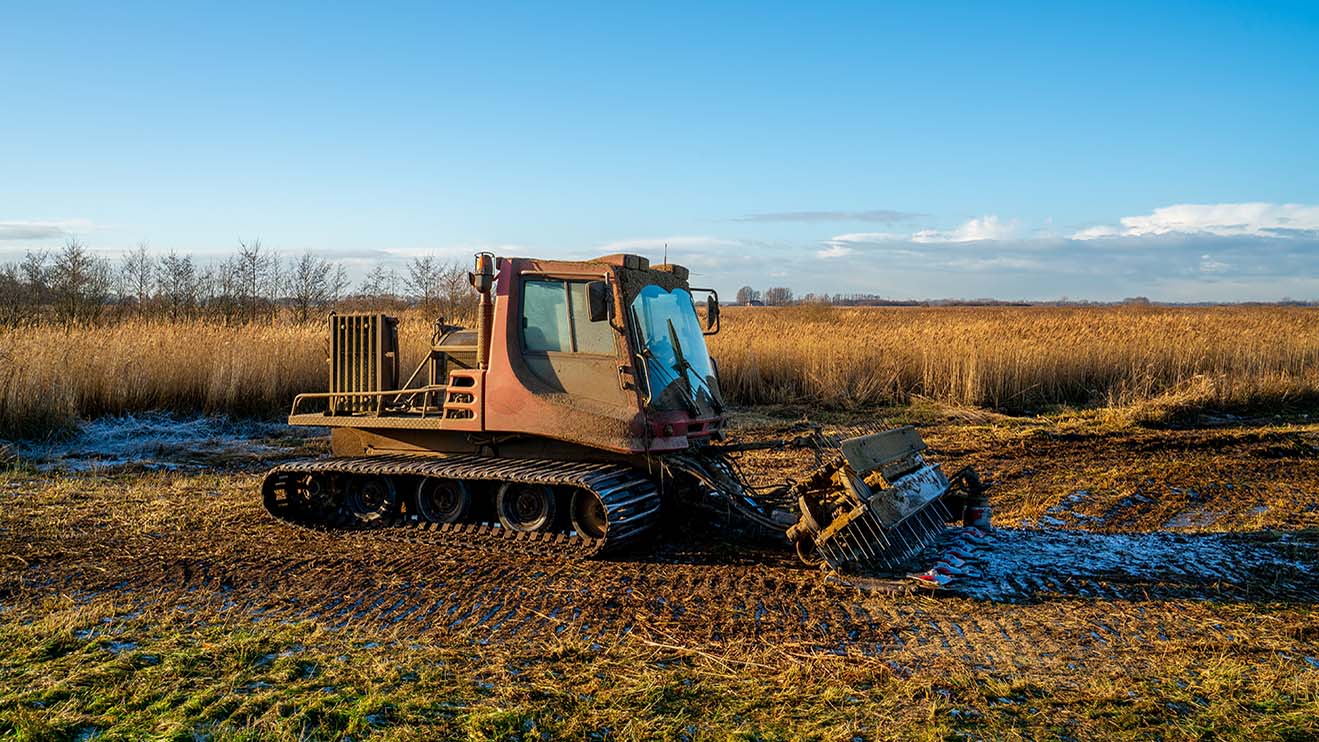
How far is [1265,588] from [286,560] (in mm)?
6103

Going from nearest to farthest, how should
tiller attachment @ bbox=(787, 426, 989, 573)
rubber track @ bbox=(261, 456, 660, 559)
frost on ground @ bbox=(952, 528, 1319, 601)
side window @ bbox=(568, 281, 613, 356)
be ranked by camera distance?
frost on ground @ bbox=(952, 528, 1319, 601)
tiller attachment @ bbox=(787, 426, 989, 573)
rubber track @ bbox=(261, 456, 660, 559)
side window @ bbox=(568, 281, 613, 356)

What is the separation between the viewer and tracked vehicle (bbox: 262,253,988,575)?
636cm

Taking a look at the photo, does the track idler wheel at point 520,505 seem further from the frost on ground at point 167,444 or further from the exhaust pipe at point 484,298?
the frost on ground at point 167,444

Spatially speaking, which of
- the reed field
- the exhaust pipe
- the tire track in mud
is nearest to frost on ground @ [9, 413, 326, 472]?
the reed field

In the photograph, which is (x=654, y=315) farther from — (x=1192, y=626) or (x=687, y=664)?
(x=1192, y=626)

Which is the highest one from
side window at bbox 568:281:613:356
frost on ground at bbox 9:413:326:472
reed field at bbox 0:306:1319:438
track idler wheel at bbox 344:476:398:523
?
side window at bbox 568:281:613:356

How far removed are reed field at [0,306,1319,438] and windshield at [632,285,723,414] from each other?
8.56m

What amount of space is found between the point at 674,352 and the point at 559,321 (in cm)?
86

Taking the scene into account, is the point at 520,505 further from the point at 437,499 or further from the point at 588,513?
the point at 437,499

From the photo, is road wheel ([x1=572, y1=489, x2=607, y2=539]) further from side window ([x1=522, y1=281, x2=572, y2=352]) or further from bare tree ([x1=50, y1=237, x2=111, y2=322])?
bare tree ([x1=50, y1=237, x2=111, y2=322])

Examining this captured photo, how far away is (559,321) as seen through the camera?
6961 mm

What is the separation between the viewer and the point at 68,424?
38.9 feet

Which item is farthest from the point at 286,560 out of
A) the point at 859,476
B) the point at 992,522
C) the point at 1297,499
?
the point at 1297,499

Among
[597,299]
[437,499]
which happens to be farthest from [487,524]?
[597,299]
